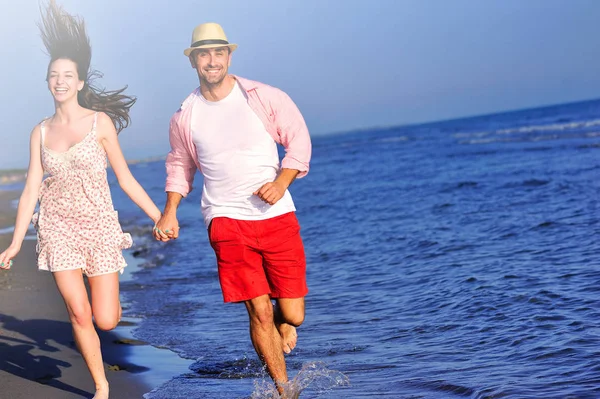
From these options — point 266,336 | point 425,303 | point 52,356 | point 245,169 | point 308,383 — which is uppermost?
point 245,169

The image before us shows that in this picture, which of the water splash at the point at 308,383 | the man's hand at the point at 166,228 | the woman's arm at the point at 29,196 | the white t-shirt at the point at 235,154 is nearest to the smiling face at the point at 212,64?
the white t-shirt at the point at 235,154

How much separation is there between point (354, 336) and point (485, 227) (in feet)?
17.1

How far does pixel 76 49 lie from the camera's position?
A: 4.56m

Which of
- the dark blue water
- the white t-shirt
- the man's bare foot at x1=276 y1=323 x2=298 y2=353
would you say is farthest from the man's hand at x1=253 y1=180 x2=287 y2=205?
the dark blue water

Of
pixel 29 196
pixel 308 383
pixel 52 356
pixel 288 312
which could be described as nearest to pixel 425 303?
pixel 308 383

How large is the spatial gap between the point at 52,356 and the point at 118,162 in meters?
1.84

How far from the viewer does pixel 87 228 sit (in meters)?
4.38

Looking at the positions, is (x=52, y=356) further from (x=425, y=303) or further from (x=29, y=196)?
(x=425, y=303)

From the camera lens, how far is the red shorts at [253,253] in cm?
444

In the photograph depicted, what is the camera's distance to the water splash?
15.0ft

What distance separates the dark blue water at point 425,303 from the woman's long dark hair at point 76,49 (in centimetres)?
175

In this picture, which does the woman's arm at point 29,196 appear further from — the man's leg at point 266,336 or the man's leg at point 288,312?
the man's leg at point 288,312

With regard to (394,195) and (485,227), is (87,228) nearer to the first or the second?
(485,227)

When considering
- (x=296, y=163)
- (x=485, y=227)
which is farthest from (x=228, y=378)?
(x=485, y=227)
